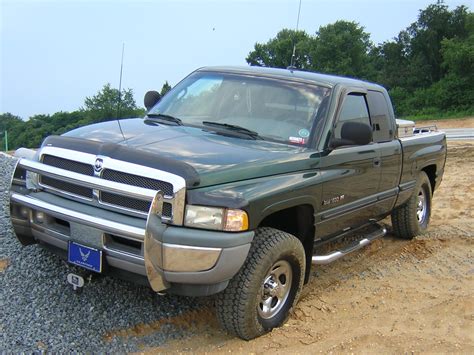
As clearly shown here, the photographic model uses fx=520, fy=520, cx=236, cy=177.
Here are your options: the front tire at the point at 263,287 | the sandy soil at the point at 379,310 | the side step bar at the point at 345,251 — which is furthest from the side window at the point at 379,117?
the front tire at the point at 263,287

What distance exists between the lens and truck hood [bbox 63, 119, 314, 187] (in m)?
3.43

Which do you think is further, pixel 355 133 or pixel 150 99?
pixel 150 99

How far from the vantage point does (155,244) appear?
313 centimetres

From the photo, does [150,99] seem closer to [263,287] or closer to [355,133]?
[355,133]

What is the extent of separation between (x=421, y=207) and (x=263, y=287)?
3.86 meters

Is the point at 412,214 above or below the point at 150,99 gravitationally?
below

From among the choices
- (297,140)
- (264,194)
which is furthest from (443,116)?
(264,194)

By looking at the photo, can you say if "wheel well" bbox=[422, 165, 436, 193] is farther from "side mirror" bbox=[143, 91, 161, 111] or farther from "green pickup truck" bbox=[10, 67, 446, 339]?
"side mirror" bbox=[143, 91, 161, 111]

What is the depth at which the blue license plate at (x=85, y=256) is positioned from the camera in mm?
3363

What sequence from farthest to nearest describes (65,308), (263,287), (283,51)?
(283,51)
(65,308)
(263,287)

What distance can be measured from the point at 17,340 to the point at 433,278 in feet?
12.8

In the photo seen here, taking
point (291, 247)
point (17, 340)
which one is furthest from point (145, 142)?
point (17, 340)

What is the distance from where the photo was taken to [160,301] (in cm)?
414

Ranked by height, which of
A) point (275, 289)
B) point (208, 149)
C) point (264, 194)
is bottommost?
point (275, 289)
